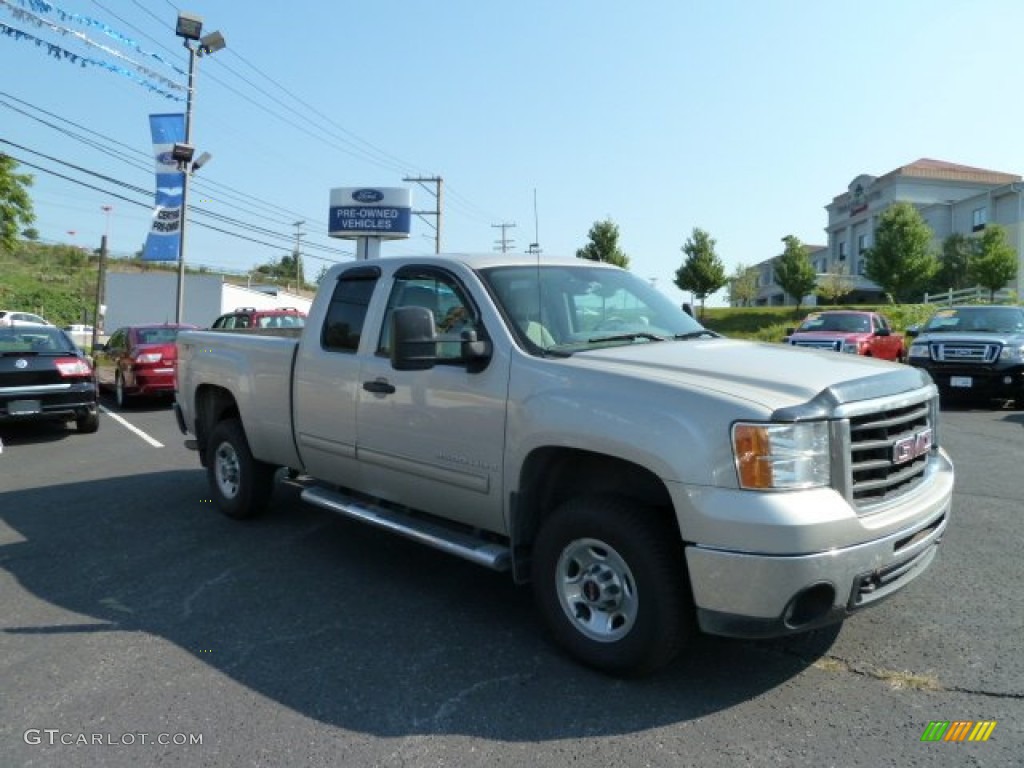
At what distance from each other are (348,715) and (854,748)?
198cm

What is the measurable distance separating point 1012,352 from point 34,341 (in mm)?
14920

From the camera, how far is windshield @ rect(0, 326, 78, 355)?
10.2m

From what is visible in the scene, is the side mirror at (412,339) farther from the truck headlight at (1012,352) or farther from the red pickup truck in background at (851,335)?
the red pickup truck in background at (851,335)

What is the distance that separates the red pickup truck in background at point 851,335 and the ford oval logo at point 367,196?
98.3ft

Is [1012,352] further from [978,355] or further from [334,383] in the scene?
[334,383]

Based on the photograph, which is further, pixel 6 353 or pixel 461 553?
pixel 6 353

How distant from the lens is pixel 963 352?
13.2 m

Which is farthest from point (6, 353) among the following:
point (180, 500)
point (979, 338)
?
point (979, 338)

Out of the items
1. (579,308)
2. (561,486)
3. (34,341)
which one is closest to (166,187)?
(34,341)

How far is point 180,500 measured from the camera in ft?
22.8

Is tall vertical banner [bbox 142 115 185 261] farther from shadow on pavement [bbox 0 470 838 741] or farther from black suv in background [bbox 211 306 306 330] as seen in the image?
shadow on pavement [bbox 0 470 838 741]

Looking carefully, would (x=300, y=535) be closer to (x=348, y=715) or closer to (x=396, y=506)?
(x=396, y=506)

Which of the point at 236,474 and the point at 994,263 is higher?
the point at 994,263

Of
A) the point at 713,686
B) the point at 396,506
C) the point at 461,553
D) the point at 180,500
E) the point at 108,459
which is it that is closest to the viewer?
the point at 713,686
